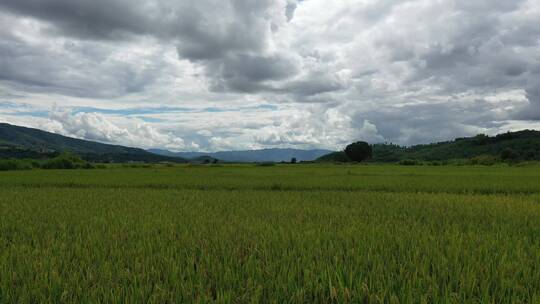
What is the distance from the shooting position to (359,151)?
316 feet

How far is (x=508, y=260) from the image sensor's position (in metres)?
3.18

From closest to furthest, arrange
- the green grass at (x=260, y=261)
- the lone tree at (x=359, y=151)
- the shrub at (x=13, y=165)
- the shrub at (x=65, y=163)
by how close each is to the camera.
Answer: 1. the green grass at (x=260, y=261)
2. the shrub at (x=13, y=165)
3. the shrub at (x=65, y=163)
4. the lone tree at (x=359, y=151)

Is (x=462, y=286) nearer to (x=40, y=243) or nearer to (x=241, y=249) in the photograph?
(x=241, y=249)

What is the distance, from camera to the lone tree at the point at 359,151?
3784 inches

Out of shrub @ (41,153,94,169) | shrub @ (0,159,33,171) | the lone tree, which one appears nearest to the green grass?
shrub @ (0,159,33,171)

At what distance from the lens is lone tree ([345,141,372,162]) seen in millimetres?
96125

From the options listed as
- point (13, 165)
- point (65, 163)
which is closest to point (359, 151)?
point (65, 163)

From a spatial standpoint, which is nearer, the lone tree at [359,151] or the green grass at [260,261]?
the green grass at [260,261]

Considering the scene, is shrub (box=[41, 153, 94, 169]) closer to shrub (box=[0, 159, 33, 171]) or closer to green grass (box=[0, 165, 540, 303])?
shrub (box=[0, 159, 33, 171])

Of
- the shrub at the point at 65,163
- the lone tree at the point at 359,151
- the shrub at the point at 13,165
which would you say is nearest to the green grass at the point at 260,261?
the shrub at the point at 13,165

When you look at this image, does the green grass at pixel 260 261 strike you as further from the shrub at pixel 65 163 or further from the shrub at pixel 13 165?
the shrub at pixel 65 163

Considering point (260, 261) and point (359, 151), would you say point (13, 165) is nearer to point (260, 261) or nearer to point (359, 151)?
point (260, 261)

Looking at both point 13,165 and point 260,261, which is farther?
point 13,165

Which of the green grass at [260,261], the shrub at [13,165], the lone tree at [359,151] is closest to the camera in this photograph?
the green grass at [260,261]
